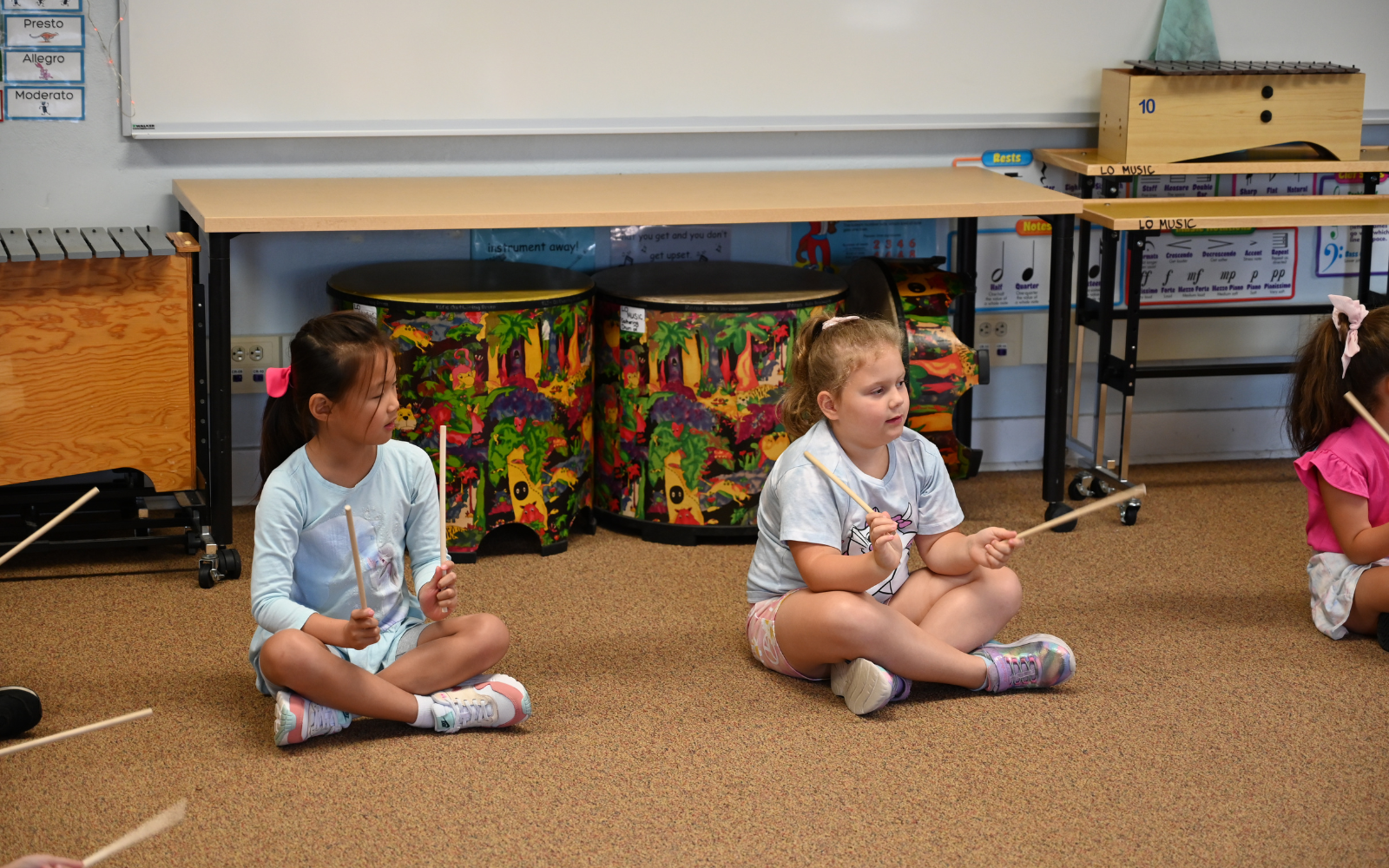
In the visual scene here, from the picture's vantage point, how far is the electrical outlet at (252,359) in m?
2.97

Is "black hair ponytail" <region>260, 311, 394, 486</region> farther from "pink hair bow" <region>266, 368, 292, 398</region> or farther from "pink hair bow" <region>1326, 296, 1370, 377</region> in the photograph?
"pink hair bow" <region>1326, 296, 1370, 377</region>

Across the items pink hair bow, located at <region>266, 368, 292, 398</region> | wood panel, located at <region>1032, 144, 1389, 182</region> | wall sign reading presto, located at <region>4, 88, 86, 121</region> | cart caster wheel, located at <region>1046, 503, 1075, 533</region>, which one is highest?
wall sign reading presto, located at <region>4, 88, 86, 121</region>

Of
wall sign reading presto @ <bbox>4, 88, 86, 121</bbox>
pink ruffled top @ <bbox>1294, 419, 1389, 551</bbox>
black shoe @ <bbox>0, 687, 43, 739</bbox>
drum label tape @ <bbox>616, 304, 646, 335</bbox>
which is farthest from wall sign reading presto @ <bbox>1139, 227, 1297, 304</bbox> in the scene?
black shoe @ <bbox>0, 687, 43, 739</bbox>

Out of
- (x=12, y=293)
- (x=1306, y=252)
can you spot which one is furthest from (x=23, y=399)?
(x=1306, y=252)

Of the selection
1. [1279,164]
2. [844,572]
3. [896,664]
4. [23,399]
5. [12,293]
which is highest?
[1279,164]

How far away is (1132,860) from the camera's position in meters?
1.58

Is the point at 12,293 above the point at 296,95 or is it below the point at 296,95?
below

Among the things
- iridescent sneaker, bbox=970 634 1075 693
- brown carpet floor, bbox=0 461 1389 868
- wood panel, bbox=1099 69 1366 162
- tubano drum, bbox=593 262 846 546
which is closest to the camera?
brown carpet floor, bbox=0 461 1389 868

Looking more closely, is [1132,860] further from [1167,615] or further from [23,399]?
[23,399]

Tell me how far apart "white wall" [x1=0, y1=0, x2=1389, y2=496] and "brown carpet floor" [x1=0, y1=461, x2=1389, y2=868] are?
0.75 m

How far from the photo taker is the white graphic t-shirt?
1.97 metres

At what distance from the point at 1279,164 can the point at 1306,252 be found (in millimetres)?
462

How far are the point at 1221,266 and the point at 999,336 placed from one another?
0.58m

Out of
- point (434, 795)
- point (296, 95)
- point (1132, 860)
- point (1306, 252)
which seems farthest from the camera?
point (1306, 252)
